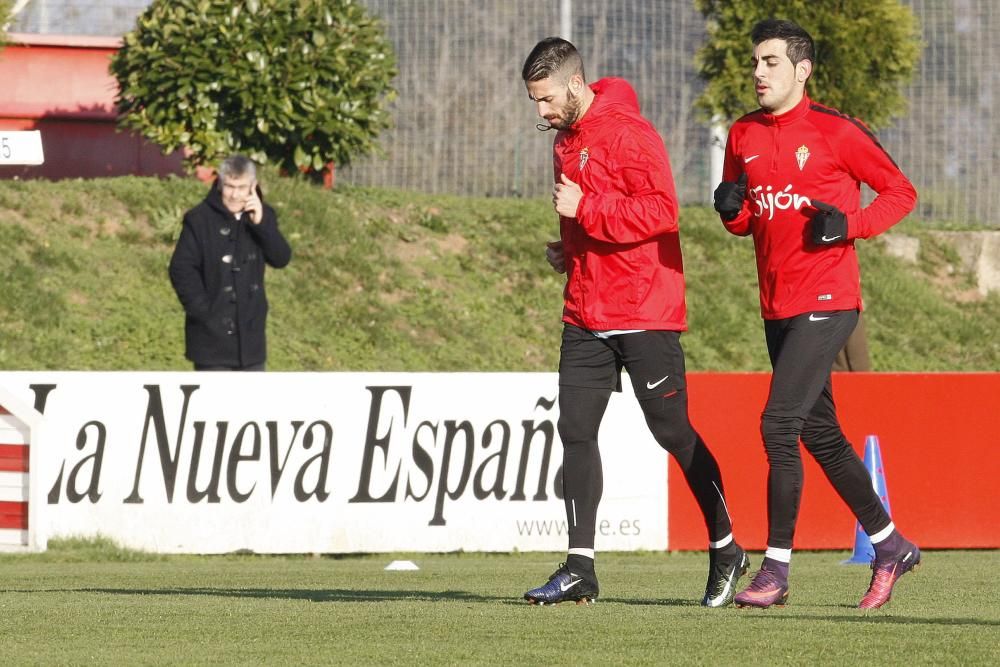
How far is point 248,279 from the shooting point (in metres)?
11.3

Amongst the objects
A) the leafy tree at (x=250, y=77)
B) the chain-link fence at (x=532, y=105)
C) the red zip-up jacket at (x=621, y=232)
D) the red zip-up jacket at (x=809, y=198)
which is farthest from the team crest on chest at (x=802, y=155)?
the chain-link fence at (x=532, y=105)

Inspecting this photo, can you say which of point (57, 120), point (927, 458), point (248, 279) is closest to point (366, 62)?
point (57, 120)

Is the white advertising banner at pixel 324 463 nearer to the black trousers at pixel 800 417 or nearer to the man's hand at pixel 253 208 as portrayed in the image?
the man's hand at pixel 253 208

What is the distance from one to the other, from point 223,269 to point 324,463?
56.3 inches

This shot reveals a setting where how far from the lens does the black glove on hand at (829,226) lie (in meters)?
6.06

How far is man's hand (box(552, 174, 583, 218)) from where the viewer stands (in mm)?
6094

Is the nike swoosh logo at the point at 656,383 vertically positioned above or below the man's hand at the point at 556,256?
below

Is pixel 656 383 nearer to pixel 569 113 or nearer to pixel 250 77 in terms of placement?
pixel 569 113

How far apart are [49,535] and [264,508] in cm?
133

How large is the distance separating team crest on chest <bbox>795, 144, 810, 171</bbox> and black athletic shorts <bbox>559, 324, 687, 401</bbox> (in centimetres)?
75

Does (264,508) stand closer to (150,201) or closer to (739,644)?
(739,644)

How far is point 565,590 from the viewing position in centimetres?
628

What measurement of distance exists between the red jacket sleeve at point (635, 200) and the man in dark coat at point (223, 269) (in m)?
5.39

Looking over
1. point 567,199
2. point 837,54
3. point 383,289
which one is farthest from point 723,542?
point 837,54
